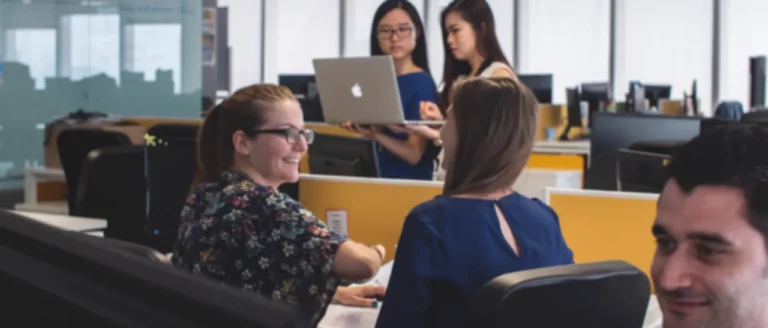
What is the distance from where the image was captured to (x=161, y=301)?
366 mm

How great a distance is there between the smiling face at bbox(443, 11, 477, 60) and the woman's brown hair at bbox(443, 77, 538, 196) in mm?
1565

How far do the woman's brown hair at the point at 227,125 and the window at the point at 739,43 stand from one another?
771 cm

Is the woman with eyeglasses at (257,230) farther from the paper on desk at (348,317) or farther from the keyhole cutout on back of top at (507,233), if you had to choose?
the keyhole cutout on back of top at (507,233)

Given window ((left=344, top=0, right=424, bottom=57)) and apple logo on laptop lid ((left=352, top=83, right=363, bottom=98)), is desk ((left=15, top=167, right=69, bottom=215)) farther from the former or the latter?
→ window ((left=344, top=0, right=424, bottom=57))

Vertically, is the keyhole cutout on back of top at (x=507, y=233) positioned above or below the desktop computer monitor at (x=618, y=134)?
below

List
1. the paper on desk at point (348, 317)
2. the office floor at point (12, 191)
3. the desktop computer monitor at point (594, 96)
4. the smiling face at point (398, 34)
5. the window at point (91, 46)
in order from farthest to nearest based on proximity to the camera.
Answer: the desktop computer monitor at point (594, 96)
the window at point (91, 46)
the office floor at point (12, 191)
the smiling face at point (398, 34)
the paper on desk at point (348, 317)

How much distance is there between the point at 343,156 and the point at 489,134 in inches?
51.7

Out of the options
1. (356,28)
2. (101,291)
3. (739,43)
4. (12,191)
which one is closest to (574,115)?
(739,43)

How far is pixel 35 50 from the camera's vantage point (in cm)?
630

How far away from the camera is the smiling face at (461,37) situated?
3.51 meters

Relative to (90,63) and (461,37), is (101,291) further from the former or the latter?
(90,63)

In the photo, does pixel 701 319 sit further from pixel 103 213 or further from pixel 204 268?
pixel 103 213

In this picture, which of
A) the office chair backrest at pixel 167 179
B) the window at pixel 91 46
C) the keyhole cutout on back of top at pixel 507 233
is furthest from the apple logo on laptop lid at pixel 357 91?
the window at pixel 91 46

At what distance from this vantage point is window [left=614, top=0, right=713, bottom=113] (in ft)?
30.9
